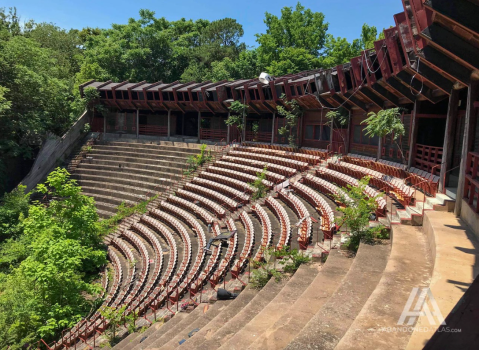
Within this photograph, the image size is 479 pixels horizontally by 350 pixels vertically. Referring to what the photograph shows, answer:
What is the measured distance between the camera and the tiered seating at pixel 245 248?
10337 mm

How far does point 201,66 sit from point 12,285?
39280 mm

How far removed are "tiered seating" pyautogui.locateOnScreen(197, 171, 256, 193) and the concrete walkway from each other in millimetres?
9625

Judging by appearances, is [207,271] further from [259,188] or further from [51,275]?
[259,188]

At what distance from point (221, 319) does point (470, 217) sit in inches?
245

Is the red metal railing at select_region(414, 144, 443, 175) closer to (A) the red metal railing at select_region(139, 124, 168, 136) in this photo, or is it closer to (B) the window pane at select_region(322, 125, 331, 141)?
(B) the window pane at select_region(322, 125, 331, 141)

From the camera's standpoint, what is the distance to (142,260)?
14.9 meters

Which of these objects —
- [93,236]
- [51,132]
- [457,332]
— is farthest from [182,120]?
[457,332]

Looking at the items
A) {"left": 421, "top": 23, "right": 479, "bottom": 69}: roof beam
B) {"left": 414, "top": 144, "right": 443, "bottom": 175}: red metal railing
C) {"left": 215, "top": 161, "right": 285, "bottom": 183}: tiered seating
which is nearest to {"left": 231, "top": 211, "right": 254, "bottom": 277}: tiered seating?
{"left": 215, "top": 161, "right": 285, "bottom": 183}: tiered seating

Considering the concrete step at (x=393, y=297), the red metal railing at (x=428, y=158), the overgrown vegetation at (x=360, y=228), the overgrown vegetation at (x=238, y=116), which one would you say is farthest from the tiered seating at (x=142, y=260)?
the overgrown vegetation at (x=238, y=116)

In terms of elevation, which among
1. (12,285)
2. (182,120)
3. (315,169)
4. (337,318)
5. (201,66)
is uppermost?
(201,66)

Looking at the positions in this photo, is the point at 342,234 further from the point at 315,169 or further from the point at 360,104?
the point at 360,104

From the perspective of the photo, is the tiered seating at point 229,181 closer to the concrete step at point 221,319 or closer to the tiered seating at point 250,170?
the tiered seating at point 250,170

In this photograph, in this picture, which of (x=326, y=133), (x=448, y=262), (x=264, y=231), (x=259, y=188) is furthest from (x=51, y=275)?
(x=326, y=133)

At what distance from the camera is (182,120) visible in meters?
31.8
